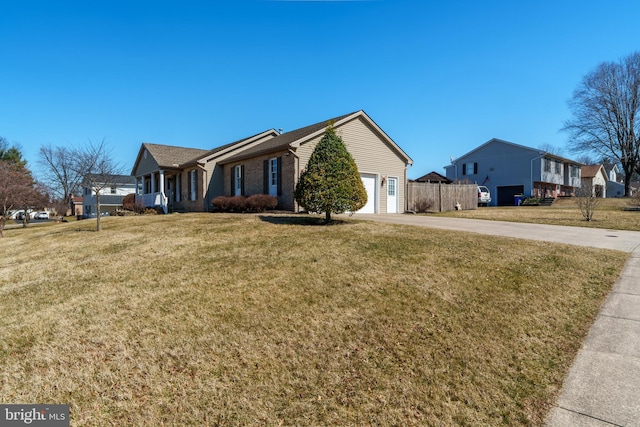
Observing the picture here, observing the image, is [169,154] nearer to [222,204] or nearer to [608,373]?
[222,204]

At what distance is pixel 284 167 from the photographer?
16.6 metres

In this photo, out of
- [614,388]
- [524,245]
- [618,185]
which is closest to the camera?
[614,388]

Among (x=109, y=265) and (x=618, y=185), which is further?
(x=618, y=185)

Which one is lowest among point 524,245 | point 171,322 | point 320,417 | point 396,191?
point 320,417

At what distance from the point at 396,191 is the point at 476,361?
1675cm

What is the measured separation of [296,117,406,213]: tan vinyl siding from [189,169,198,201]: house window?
9.78 m

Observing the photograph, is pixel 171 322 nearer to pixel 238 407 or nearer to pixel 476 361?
pixel 238 407

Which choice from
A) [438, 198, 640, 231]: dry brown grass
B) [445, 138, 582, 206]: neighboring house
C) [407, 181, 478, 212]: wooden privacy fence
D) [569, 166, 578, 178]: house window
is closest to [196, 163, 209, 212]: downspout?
[407, 181, 478, 212]: wooden privacy fence

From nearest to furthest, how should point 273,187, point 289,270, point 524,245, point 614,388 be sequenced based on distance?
point 614,388, point 289,270, point 524,245, point 273,187

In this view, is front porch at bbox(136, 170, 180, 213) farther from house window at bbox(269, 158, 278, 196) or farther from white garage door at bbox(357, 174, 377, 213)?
white garage door at bbox(357, 174, 377, 213)

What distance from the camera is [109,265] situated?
24.5 feet

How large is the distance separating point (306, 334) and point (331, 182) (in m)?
6.88

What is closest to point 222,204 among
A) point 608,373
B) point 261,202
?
point 261,202

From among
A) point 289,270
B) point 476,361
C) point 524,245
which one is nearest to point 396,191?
point 524,245
